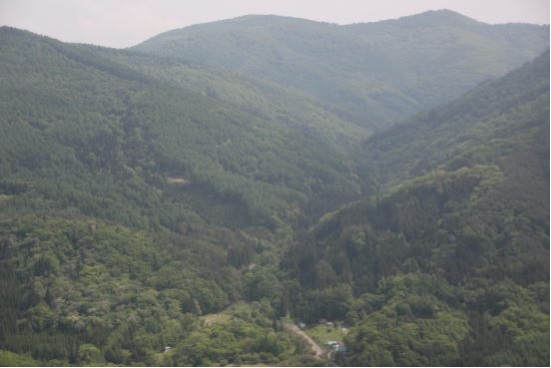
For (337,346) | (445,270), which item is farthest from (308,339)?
(445,270)

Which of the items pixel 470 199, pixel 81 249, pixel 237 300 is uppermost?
pixel 470 199

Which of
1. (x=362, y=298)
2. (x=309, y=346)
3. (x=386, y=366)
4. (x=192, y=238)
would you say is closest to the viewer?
(x=386, y=366)

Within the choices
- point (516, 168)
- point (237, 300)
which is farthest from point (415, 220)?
point (237, 300)

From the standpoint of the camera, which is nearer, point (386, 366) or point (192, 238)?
point (386, 366)

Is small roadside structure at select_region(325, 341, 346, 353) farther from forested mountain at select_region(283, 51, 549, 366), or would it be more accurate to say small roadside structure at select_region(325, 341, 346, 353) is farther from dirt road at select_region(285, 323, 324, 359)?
dirt road at select_region(285, 323, 324, 359)

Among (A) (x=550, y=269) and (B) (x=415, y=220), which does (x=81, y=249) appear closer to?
(B) (x=415, y=220)

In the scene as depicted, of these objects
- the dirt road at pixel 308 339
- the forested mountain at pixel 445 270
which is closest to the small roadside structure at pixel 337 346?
the forested mountain at pixel 445 270

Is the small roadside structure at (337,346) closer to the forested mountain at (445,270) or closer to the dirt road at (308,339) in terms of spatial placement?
the forested mountain at (445,270)
